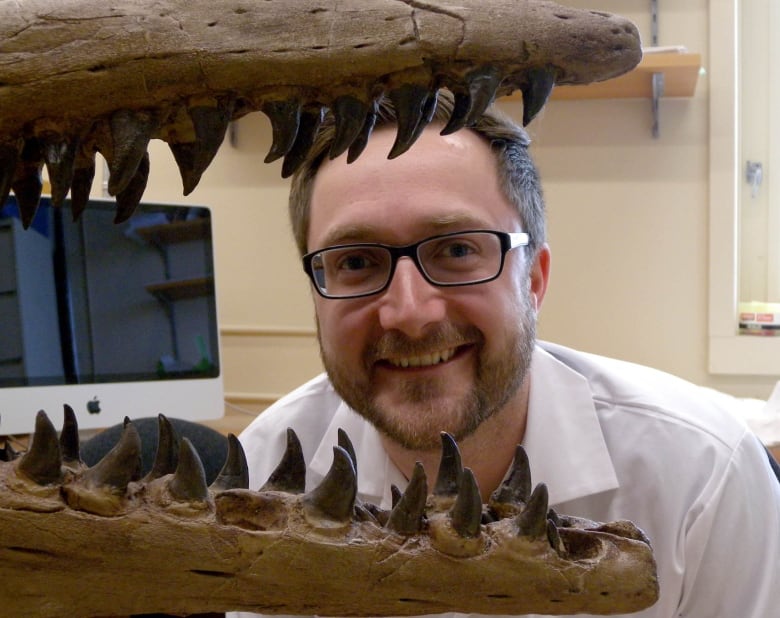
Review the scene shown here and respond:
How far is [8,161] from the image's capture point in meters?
0.59

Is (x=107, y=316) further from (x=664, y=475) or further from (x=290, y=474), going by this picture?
(x=290, y=474)

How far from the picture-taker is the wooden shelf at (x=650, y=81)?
198cm

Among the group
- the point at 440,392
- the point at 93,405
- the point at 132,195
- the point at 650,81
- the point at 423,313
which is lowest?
the point at 93,405

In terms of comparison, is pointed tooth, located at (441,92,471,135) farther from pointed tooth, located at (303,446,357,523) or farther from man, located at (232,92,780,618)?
man, located at (232,92,780,618)

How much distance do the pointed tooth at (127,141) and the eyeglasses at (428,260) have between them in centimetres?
49


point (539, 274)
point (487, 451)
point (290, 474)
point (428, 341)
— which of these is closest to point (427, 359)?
point (428, 341)

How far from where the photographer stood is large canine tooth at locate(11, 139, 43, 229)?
613 mm

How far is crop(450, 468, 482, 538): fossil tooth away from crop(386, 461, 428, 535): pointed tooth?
0.08 feet

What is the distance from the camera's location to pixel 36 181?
0.64 m

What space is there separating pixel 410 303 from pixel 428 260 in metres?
0.07

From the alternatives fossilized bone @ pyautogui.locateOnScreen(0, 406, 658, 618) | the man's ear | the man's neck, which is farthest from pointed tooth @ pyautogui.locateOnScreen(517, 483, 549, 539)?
the man's ear

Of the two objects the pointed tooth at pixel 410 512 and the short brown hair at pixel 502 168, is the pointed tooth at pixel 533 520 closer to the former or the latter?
the pointed tooth at pixel 410 512

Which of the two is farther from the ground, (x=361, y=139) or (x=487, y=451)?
(x=361, y=139)

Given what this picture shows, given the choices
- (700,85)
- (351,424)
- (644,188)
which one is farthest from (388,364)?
(700,85)
